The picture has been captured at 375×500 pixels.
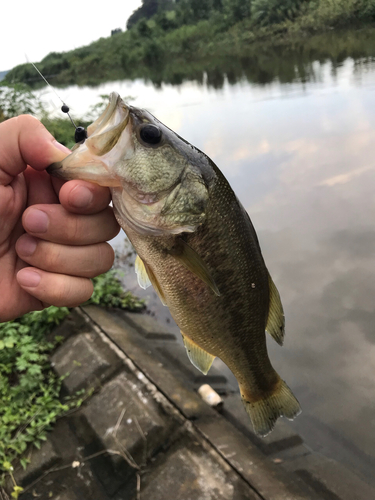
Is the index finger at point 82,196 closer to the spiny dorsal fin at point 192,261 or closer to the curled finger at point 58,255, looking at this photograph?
the curled finger at point 58,255

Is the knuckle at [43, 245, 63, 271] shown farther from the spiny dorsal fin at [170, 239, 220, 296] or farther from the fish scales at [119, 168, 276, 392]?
the spiny dorsal fin at [170, 239, 220, 296]

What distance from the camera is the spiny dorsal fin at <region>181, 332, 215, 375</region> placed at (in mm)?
1835

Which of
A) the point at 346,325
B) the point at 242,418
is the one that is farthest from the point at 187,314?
the point at 346,325

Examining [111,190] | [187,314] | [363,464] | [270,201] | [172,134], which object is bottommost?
[363,464]

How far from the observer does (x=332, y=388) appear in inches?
141

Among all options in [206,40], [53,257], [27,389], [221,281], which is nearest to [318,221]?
[221,281]

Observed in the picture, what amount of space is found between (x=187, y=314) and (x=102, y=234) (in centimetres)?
55

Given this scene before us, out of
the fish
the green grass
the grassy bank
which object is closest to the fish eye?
the fish

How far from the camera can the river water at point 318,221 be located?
3.46m

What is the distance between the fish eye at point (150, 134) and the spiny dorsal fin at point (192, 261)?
1.40 feet

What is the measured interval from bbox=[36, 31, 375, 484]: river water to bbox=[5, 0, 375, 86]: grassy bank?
9.87 metres

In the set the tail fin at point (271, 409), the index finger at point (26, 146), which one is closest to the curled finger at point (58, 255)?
the index finger at point (26, 146)

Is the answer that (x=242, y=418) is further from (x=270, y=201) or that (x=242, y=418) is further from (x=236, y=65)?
(x=236, y=65)

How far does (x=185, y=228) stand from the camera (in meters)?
1.46
